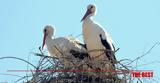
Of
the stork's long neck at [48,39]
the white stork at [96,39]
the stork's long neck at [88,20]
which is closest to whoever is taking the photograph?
the white stork at [96,39]

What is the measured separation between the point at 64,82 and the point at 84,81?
256 millimetres

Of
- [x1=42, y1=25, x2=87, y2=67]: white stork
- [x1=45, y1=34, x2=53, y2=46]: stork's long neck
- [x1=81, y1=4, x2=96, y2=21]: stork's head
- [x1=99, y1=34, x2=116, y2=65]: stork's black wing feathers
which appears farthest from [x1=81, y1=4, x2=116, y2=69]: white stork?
[x1=45, y1=34, x2=53, y2=46]: stork's long neck

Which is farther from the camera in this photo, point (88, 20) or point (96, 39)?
point (88, 20)

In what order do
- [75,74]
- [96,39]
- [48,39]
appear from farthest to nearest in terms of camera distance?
[48,39], [96,39], [75,74]

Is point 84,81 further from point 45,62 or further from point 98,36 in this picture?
→ point 98,36

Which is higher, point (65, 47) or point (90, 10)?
point (90, 10)

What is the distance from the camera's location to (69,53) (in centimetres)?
1069

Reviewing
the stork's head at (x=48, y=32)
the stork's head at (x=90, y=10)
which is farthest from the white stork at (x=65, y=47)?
the stork's head at (x=90, y=10)

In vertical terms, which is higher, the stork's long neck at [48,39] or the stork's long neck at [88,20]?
the stork's long neck at [88,20]

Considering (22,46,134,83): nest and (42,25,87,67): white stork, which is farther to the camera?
(42,25,87,67): white stork

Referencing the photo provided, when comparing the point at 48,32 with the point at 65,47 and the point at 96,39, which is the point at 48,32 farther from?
the point at 96,39

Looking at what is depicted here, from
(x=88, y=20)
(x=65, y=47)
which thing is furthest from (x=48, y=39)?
(x=88, y=20)

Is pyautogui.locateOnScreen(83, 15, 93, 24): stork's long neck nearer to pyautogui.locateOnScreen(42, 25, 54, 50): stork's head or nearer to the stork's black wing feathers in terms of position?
the stork's black wing feathers

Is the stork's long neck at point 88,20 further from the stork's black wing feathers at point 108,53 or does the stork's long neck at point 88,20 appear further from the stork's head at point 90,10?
the stork's black wing feathers at point 108,53
